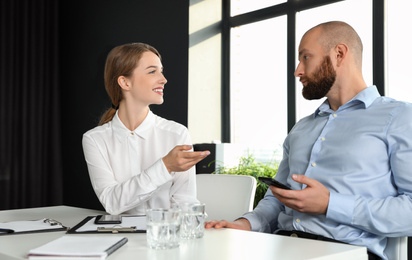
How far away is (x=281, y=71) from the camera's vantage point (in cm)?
497

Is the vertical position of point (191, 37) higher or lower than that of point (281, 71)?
higher

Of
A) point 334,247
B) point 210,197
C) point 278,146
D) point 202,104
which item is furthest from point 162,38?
point 334,247

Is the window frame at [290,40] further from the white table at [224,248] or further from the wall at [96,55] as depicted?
the white table at [224,248]

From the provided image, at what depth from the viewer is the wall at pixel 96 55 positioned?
4809 millimetres

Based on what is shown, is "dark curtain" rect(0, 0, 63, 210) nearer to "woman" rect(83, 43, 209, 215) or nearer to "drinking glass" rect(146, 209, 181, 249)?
"woman" rect(83, 43, 209, 215)

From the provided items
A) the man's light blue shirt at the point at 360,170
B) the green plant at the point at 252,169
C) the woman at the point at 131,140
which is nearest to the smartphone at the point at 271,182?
the man's light blue shirt at the point at 360,170

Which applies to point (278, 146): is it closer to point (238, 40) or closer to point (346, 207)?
point (238, 40)

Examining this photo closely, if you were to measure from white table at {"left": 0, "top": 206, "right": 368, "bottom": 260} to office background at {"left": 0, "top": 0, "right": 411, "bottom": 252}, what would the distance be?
11.3 feet

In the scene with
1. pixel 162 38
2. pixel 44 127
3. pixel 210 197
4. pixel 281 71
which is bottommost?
pixel 210 197

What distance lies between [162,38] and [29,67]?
1.63 metres

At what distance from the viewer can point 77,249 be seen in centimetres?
116

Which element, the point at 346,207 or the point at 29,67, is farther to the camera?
the point at 29,67

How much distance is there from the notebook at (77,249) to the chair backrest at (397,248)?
98 centimetres

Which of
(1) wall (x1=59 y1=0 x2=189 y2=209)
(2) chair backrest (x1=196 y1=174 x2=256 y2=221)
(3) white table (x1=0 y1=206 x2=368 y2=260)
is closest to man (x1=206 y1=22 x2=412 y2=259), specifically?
(2) chair backrest (x1=196 y1=174 x2=256 y2=221)
